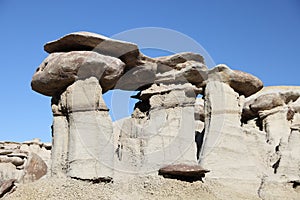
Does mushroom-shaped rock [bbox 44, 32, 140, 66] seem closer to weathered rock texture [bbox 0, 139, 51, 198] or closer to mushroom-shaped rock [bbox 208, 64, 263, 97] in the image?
weathered rock texture [bbox 0, 139, 51, 198]

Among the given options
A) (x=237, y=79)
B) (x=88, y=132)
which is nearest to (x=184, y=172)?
(x=88, y=132)

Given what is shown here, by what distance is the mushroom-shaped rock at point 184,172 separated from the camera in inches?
359

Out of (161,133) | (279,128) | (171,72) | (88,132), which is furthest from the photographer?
(279,128)

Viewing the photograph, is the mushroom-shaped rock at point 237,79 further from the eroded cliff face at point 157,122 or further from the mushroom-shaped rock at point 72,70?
the mushroom-shaped rock at point 72,70

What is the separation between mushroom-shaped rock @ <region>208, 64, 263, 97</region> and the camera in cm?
1205

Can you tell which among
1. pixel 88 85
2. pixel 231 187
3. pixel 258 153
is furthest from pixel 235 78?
pixel 88 85

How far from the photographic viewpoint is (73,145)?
30.5 ft

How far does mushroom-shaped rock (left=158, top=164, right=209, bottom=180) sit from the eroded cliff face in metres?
0.02

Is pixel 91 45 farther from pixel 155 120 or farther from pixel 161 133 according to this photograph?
pixel 161 133

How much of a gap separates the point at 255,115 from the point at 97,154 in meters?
7.14

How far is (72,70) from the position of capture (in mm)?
9406

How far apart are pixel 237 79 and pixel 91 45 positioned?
174 inches

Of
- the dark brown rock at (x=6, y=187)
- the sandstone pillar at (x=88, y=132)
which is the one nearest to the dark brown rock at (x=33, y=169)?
the dark brown rock at (x=6, y=187)

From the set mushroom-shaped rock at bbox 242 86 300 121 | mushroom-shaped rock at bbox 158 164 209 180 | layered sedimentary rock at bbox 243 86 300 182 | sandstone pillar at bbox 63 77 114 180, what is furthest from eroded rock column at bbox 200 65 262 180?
sandstone pillar at bbox 63 77 114 180
